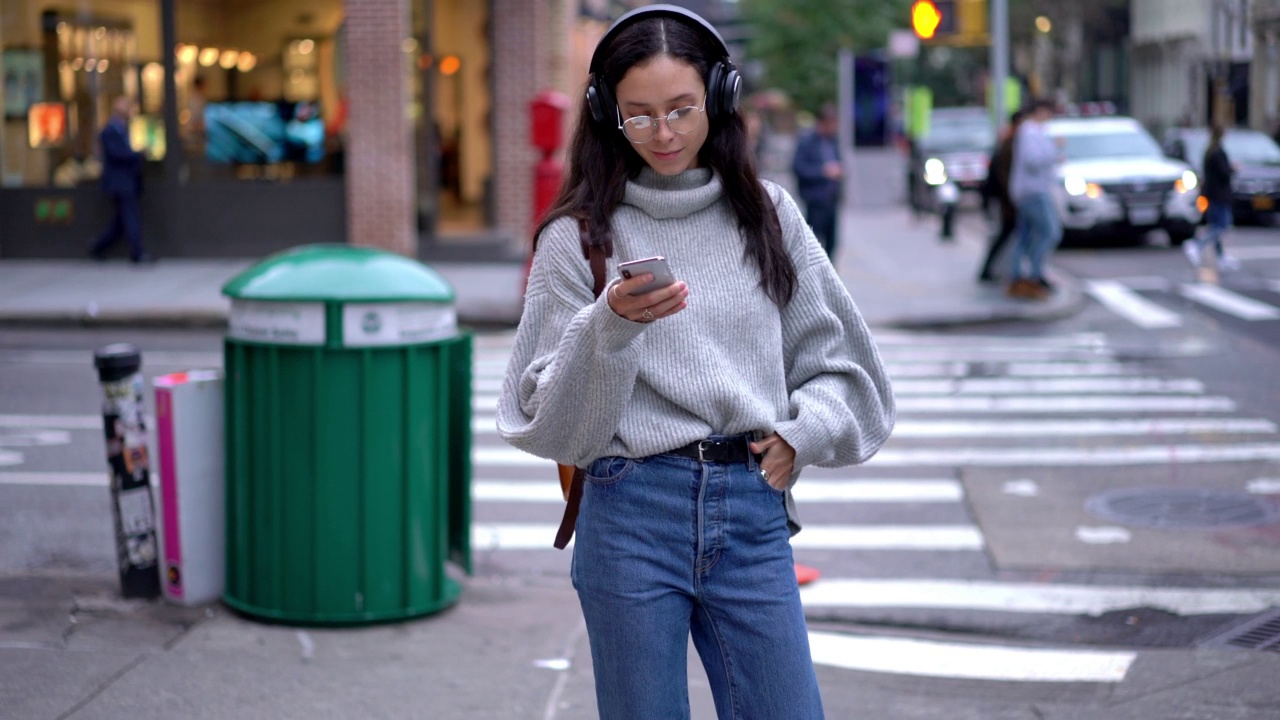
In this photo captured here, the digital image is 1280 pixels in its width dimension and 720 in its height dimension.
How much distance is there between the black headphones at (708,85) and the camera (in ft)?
9.00

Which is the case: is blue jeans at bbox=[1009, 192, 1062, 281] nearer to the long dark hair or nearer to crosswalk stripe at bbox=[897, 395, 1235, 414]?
crosswalk stripe at bbox=[897, 395, 1235, 414]

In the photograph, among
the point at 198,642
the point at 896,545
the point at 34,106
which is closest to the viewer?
the point at 198,642

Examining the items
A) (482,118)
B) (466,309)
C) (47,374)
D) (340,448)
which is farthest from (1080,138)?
(340,448)

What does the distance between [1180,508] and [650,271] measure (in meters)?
5.57

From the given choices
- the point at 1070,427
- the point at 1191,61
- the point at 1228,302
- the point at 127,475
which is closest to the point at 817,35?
the point at 1191,61

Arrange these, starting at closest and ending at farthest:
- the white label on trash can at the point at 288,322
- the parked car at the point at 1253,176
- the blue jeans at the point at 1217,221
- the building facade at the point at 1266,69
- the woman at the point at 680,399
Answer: the woman at the point at 680,399, the white label on trash can at the point at 288,322, the blue jeans at the point at 1217,221, the building facade at the point at 1266,69, the parked car at the point at 1253,176

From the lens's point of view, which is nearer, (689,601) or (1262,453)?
(689,601)

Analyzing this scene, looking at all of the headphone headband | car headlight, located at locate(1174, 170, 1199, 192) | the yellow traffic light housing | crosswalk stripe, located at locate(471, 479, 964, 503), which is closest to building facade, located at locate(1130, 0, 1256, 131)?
car headlight, located at locate(1174, 170, 1199, 192)

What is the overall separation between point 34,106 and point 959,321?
11.1 m

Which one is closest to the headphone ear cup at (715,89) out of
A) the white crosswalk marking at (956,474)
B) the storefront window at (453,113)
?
the white crosswalk marking at (956,474)

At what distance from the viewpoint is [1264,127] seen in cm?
3041

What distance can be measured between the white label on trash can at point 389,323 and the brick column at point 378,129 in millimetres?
12334

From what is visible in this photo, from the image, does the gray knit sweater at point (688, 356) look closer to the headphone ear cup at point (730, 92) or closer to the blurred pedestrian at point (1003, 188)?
the headphone ear cup at point (730, 92)

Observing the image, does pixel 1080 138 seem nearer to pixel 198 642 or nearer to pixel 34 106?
pixel 34 106
